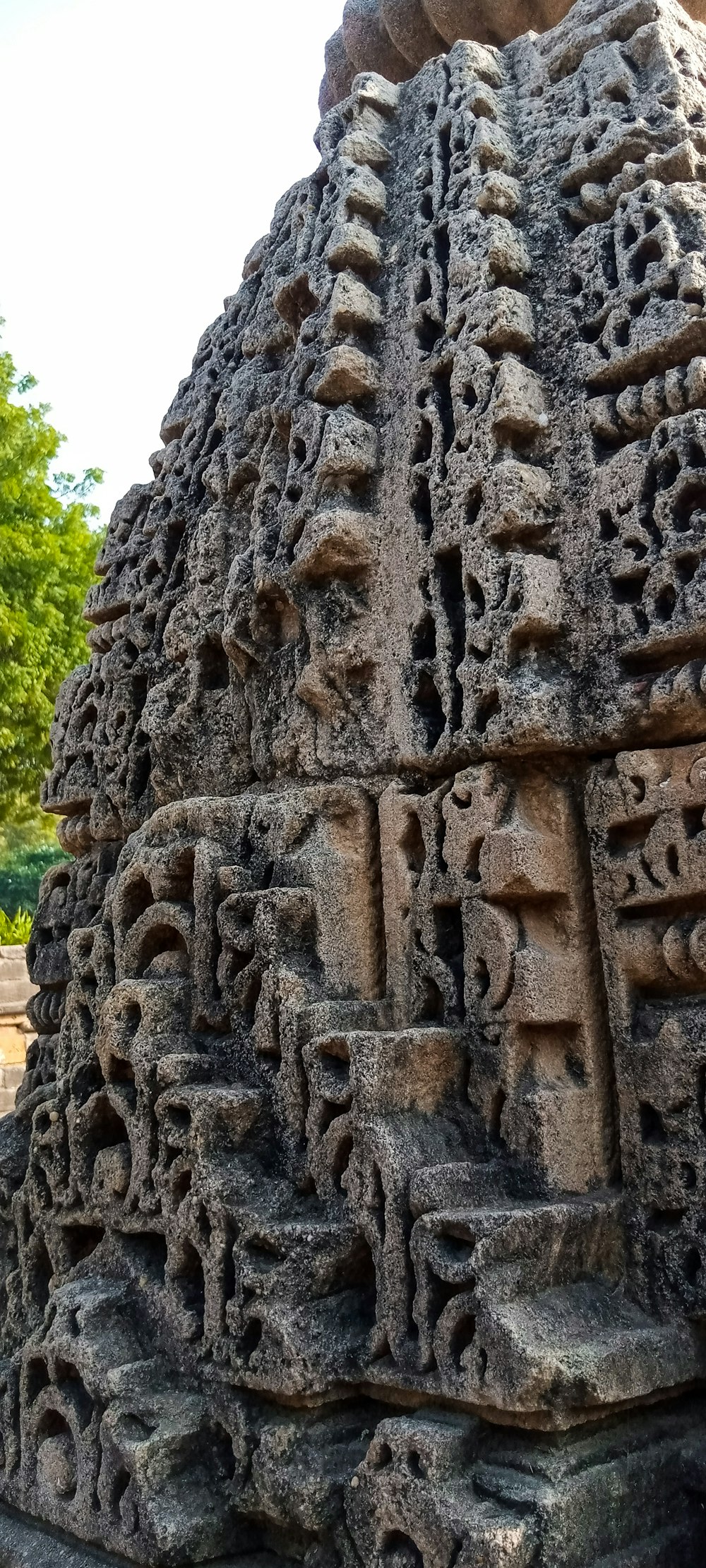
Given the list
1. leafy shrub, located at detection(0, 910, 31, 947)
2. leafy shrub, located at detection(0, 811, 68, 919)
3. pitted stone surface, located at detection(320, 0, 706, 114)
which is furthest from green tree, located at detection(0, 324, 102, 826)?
leafy shrub, located at detection(0, 811, 68, 919)

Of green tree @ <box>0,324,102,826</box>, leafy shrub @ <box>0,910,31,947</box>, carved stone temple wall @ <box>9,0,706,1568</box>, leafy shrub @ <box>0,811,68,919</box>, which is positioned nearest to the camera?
carved stone temple wall @ <box>9,0,706,1568</box>

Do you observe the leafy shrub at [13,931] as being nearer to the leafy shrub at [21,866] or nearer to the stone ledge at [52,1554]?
the stone ledge at [52,1554]

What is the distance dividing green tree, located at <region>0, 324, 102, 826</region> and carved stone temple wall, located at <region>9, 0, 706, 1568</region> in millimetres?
12398

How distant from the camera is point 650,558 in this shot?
94.3 inches

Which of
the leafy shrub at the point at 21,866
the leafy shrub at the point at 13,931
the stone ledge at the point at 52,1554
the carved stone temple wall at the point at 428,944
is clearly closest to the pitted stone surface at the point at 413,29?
the carved stone temple wall at the point at 428,944

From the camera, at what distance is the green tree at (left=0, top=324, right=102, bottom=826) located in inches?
602

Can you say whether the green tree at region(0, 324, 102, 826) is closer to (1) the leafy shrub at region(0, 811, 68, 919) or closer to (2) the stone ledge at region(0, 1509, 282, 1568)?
(2) the stone ledge at region(0, 1509, 282, 1568)

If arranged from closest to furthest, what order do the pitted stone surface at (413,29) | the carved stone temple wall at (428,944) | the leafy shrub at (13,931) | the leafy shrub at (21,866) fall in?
the carved stone temple wall at (428,944)
the pitted stone surface at (413,29)
the leafy shrub at (13,931)
the leafy shrub at (21,866)

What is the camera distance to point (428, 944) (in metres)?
2.57

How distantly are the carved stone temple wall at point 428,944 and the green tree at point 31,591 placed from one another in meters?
12.4

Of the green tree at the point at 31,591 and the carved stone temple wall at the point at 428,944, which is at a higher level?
the green tree at the point at 31,591

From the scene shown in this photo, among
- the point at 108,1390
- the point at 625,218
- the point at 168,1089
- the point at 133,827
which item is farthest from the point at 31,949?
the point at 625,218

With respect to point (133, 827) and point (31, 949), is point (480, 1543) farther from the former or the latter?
point (31, 949)

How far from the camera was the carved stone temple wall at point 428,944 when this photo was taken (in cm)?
211
